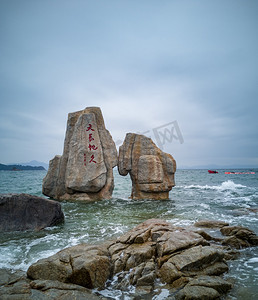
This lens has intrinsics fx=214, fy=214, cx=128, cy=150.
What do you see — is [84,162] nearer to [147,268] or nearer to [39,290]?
[147,268]

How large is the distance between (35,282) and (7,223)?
5.24m

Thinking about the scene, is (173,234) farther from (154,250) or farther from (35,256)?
(35,256)

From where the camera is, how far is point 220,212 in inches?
476

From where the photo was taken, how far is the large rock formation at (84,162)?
15.5 m

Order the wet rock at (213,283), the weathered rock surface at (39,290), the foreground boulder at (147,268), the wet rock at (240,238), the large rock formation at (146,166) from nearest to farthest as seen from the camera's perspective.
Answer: the weathered rock surface at (39,290), the wet rock at (213,283), the foreground boulder at (147,268), the wet rock at (240,238), the large rock formation at (146,166)

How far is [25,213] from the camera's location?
28.5 ft

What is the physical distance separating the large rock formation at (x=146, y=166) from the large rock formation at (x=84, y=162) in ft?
3.69

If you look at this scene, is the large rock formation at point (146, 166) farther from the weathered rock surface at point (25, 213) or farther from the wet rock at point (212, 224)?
the weathered rock surface at point (25, 213)

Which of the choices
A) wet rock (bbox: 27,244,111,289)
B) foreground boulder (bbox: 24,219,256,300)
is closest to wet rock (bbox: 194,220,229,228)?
foreground boulder (bbox: 24,219,256,300)

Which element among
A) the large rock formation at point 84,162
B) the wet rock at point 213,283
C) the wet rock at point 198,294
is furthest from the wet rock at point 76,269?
the large rock formation at point 84,162

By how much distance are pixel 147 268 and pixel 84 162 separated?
11670 mm

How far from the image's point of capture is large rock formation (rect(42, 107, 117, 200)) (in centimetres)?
1552

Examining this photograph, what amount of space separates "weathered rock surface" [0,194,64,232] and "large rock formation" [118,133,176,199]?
27.5ft

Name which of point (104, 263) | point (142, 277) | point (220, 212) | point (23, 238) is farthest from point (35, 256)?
point (220, 212)
